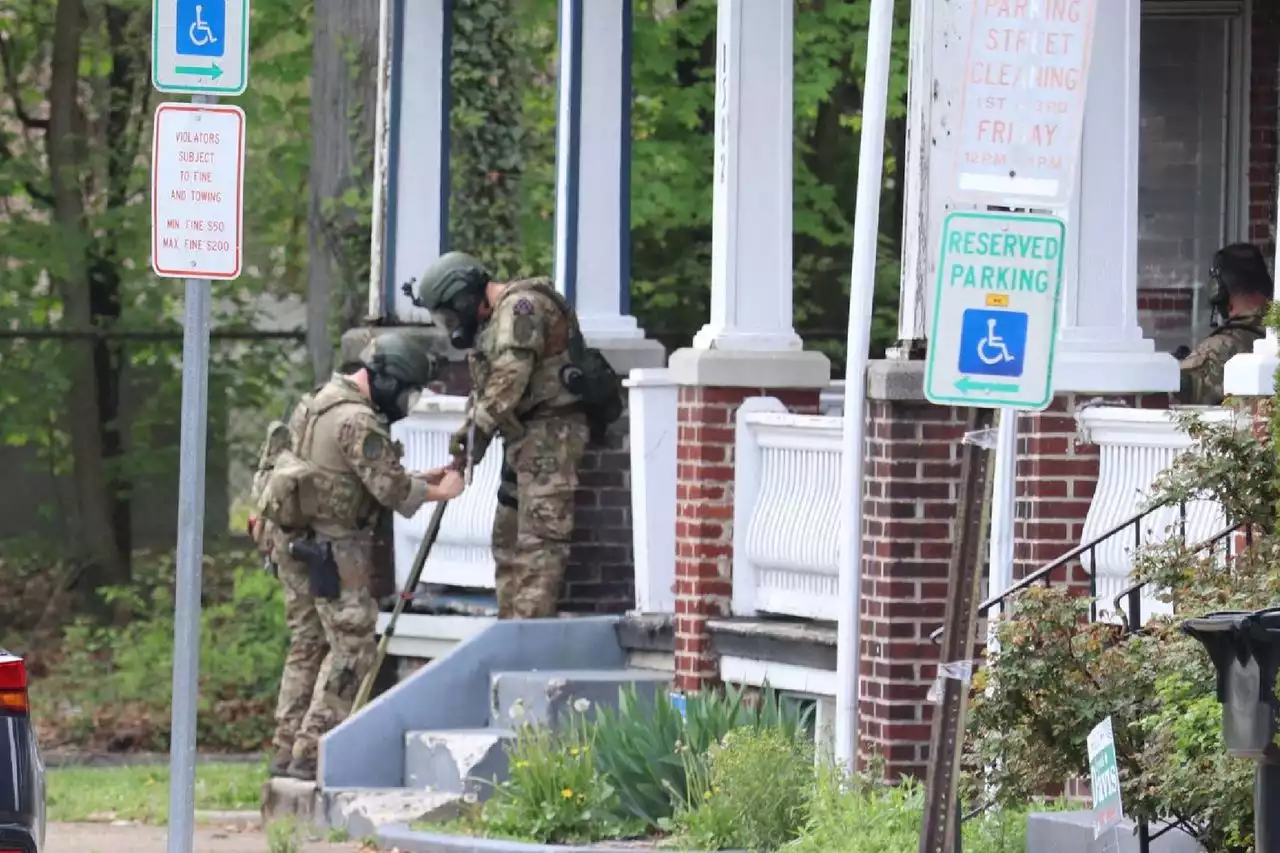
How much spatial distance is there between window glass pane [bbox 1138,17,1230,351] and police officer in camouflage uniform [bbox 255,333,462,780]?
3.74 metres

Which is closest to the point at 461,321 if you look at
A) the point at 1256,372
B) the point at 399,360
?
the point at 399,360

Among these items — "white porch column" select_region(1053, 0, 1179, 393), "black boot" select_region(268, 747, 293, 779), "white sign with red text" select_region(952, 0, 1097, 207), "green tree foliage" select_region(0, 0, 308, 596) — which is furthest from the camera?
"green tree foliage" select_region(0, 0, 308, 596)

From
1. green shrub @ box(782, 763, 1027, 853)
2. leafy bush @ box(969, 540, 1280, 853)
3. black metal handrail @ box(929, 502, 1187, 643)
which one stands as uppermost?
black metal handrail @ box(929, 502, 1187, 643)

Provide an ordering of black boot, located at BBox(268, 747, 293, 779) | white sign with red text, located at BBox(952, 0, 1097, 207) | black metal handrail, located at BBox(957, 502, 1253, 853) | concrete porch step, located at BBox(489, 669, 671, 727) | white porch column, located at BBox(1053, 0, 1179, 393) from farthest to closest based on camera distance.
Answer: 1. black boot, located at BBox(268, 747, 293, 779)
2. concrete porch step, located at BBox(489, 669, 671, 727)
3. white porch column, located at BBox(1053, 0, 1179, 393)
4. black metal handrail, located at BBox(957, 502, 1253, 853)
5. white sign with red text, located at BBox(952, 0, 1097, 207)

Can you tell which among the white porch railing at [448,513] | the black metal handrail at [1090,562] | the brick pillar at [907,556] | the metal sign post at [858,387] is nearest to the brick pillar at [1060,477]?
the black metal handrail at [1090,562]

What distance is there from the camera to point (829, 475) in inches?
460

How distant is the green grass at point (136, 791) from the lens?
14008 millimetres

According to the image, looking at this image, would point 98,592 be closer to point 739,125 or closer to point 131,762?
point 131,762

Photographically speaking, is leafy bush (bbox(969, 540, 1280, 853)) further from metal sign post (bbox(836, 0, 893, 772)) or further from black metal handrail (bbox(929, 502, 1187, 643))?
metal sign post (bbox(836, 0, 893, 772))

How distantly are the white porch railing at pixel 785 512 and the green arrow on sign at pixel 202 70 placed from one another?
4051 millimetres

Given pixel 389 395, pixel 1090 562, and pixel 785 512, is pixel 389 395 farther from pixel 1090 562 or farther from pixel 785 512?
pixel 1090 562

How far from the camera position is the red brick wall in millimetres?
10766

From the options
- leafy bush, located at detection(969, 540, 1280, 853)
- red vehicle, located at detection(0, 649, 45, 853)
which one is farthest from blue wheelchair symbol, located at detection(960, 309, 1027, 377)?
red vehicle, located at detection(0, 649, 45, 853)

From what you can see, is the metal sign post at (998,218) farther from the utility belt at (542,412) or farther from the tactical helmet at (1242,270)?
the utility belt at (542,412)
